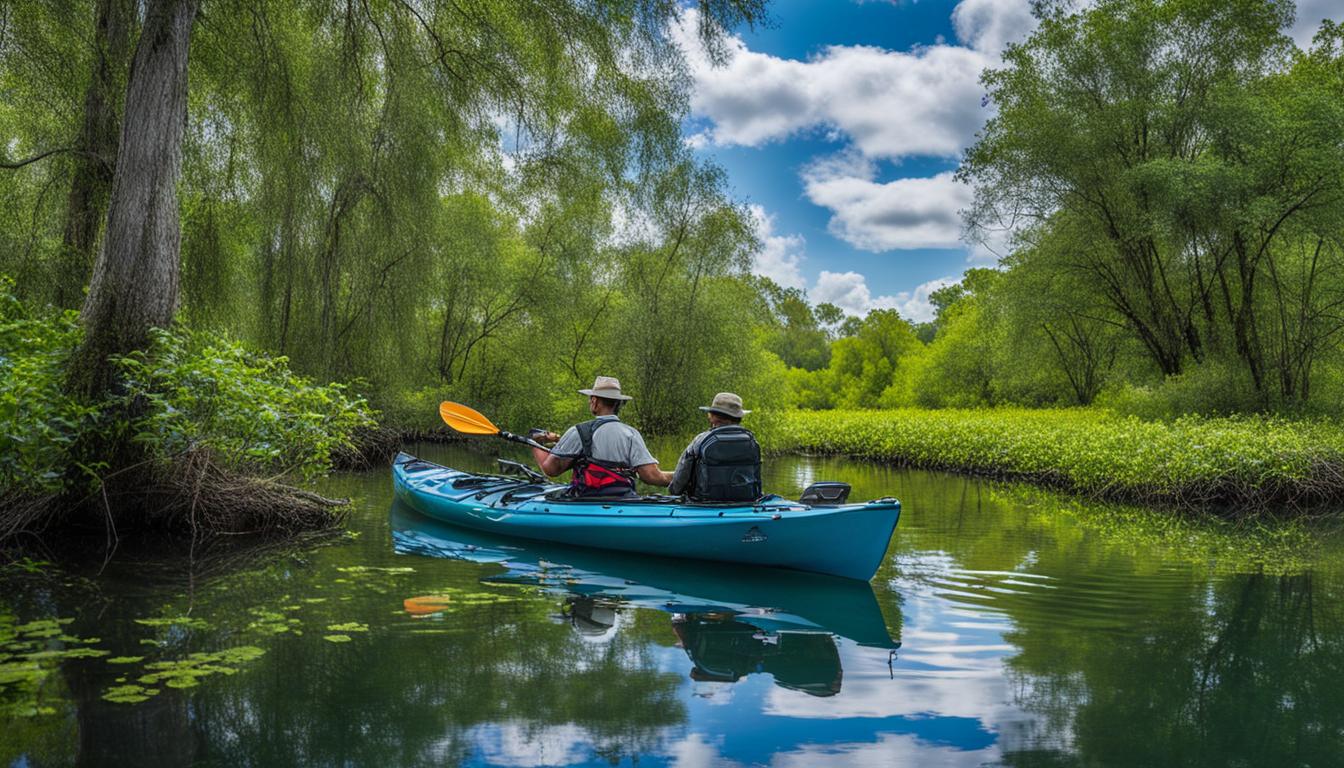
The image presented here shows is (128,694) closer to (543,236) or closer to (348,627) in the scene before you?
(348,627)

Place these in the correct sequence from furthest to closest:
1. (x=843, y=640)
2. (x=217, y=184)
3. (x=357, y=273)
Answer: (x=357, y=273)
(x=217, y=184)
(x=843, y=640)

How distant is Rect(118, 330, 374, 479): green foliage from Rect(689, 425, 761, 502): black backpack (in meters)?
3.29

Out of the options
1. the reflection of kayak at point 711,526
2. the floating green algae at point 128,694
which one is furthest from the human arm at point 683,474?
the floating green algae at point 128,694

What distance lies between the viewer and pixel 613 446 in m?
7.28

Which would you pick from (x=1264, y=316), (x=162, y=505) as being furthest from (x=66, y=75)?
(x=1264, y=316)

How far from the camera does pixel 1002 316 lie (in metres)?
21.8

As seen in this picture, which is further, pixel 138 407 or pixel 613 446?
pixel 613 446

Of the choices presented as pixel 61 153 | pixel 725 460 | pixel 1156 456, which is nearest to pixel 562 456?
pixel 725 460

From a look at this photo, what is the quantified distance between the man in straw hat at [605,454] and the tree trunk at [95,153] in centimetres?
497

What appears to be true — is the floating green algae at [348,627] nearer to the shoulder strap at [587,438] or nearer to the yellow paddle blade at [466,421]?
the shoulder strap at [587,438]

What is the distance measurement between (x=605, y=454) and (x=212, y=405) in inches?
121

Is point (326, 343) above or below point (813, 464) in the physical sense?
above

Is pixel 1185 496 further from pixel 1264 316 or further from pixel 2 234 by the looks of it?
pixel 2 234

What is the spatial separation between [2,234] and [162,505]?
3.47 metres
